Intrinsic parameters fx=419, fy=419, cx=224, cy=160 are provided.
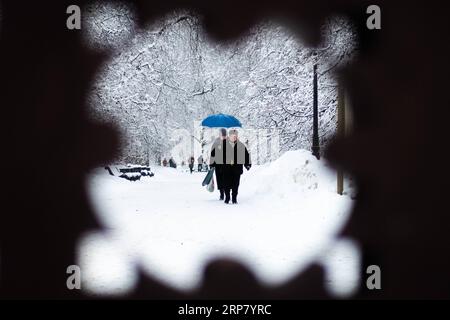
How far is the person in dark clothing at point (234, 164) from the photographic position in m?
4.99

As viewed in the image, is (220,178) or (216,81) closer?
(220,178)

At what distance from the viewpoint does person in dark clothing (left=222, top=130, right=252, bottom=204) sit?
4.99m

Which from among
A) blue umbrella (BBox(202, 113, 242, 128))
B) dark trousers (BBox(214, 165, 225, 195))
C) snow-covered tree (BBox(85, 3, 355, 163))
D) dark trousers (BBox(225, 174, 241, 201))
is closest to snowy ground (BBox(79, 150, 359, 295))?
snow-covered tree (BBox(85, 3, 355, 163))

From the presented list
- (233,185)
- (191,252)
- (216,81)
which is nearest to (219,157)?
(233,185)

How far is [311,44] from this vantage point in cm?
122

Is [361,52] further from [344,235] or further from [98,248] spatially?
[98,248]

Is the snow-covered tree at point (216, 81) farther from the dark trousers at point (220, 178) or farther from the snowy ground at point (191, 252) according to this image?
the dark trousers at point (220, 178)

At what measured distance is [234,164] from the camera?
5055 mm

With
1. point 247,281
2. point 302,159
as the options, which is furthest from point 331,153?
point 302,159

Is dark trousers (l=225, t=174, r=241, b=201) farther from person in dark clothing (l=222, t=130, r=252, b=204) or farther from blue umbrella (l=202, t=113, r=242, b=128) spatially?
blue umbrella (l=202, t=113, r=242, b=128)

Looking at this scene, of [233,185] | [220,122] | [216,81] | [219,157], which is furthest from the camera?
[216,81]

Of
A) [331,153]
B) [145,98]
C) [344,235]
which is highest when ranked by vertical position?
[145,98]

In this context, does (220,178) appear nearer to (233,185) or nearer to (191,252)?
(233,185)

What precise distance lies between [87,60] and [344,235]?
0.86 metres
